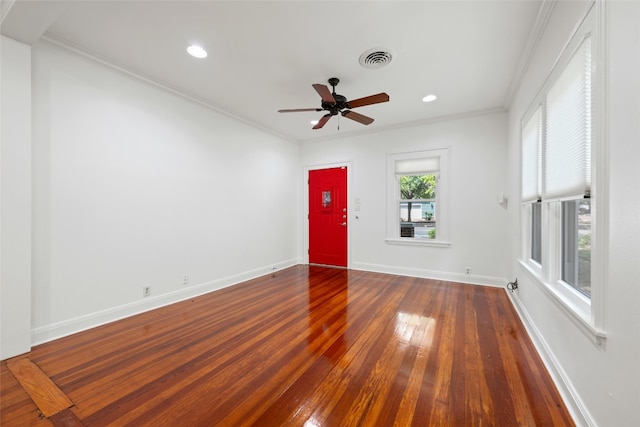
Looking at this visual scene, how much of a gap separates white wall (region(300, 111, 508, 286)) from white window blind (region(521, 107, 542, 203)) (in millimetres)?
1207

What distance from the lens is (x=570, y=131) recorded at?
166 centimetres

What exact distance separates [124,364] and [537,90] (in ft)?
14.3

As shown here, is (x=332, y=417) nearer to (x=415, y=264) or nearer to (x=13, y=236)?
(x=13, y=236)

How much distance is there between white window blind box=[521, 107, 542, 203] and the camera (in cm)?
238

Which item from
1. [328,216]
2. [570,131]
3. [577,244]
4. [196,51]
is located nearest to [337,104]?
[196,51]

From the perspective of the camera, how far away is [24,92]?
2.19 meters

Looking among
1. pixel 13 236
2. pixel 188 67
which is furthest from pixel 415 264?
pixel 13 236

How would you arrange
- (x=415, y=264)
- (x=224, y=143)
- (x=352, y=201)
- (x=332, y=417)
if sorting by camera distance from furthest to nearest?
1. (x=352, y=201)
2. (x=415, y=264)
3. (x=224, y=143)
4. (x=332, y=417)

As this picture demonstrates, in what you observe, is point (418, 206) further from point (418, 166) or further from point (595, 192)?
point (595, 192)

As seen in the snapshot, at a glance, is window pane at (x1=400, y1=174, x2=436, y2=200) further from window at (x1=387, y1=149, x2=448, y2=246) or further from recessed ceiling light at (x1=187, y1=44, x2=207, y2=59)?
recessed ceiling light at (x1=187, y1=44, x2=207, y2=59)

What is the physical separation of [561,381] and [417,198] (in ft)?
11.0

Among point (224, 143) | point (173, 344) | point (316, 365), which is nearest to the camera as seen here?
point (316, 365)

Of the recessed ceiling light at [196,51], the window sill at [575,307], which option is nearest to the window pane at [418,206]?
the window sill at [575,307]

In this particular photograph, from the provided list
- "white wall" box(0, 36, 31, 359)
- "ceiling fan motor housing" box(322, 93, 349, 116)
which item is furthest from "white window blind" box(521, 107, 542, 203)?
"white wall" box(0, 36, 31, 359)
